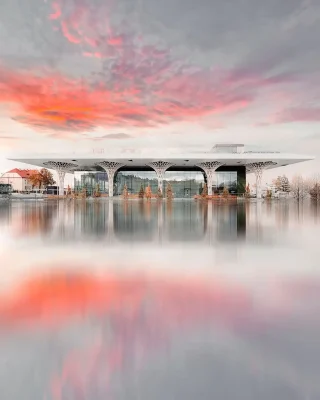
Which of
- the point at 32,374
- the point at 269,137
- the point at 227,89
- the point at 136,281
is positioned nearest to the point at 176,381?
the point at 32,374

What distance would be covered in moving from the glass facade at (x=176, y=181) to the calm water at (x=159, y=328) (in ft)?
110

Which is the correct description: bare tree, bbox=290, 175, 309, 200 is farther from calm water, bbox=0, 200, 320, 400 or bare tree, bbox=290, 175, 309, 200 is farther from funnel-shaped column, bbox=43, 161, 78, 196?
calm water, bbox=0, 200, 320, 400

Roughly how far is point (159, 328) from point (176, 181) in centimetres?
3623

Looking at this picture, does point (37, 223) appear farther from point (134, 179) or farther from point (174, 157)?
point (134, 179)

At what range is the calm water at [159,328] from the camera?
5.19 feet

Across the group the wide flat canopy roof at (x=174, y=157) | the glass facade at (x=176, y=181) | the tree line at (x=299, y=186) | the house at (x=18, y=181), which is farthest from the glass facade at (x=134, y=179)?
the house at (x=18, y=181)

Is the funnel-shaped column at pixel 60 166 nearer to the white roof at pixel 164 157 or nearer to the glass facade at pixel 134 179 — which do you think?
the white roof at pixel 164 157

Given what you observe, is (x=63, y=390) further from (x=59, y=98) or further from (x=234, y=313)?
(x=59, y=98)

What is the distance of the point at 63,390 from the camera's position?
1.56 meters

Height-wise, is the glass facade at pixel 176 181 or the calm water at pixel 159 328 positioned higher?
the glass facade at pixel 176 181

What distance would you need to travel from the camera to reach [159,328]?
2.16 m

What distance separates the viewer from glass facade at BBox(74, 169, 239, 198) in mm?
37531

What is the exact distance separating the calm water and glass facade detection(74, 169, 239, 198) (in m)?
33.6

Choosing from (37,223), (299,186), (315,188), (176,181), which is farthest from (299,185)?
(37,223)
